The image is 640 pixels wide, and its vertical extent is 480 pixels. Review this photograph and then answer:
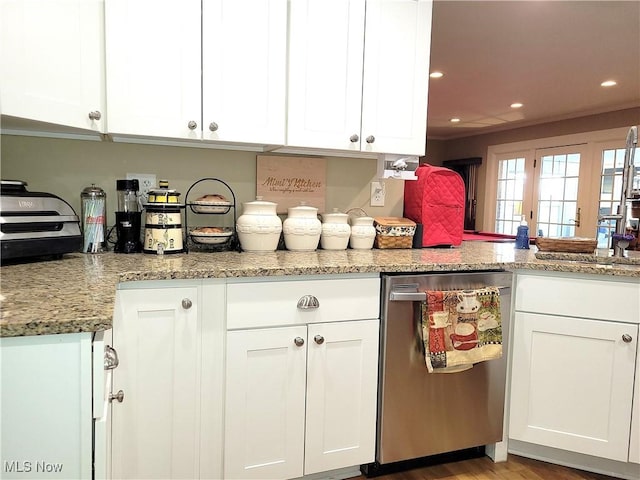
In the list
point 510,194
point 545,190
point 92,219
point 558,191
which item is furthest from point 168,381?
point 510,194

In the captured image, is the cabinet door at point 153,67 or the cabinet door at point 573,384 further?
the cabinet door at point 573,384

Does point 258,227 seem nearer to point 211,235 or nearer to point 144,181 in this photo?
point 211,235

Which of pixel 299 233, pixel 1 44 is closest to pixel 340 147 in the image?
pixel 299 233

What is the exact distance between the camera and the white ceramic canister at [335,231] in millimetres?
2082

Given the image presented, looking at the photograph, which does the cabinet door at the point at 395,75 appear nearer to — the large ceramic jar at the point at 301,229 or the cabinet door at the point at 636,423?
the large ceramic jar at the point at 301,229

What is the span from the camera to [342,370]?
167cm

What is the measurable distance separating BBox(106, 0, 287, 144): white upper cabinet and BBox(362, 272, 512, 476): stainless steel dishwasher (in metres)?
0.86

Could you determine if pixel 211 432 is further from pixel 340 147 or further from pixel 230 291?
pixel 340 147

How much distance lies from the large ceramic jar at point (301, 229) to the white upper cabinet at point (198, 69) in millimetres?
345

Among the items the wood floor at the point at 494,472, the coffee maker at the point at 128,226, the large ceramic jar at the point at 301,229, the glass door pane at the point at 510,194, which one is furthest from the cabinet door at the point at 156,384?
the glass door pane at the point at 510,194

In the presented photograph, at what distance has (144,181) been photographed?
197 centimetres

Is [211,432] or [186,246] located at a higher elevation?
[186,246]

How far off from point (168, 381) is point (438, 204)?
1511 mm

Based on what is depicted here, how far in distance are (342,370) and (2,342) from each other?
1.14 metres
